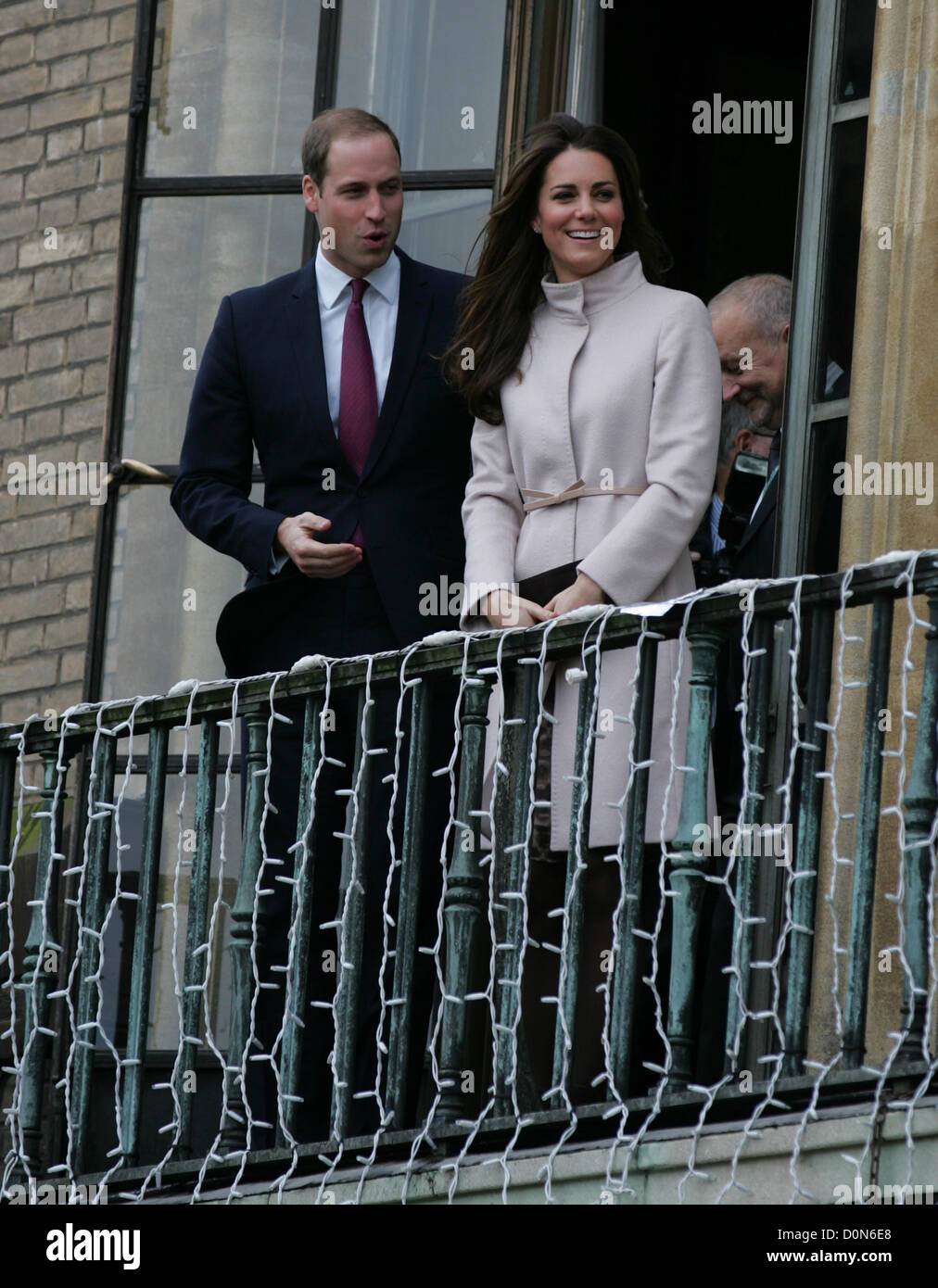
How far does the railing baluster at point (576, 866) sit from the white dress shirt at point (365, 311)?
1.08 metres

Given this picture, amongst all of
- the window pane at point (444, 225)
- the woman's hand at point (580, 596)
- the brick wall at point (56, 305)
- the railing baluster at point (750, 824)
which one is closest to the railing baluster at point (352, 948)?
the woman's hand at point (580, 596)

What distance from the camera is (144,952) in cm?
540

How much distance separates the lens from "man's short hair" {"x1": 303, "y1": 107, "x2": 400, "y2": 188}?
5.55 metres

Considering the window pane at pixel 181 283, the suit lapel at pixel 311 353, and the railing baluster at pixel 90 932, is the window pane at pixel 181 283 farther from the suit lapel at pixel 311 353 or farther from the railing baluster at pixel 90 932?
the railing baluster at pixel 90 932

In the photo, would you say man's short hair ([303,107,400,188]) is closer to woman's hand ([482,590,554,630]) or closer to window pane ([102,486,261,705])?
woman's hand ([482,590,554,630])

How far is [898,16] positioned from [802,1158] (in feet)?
8.02

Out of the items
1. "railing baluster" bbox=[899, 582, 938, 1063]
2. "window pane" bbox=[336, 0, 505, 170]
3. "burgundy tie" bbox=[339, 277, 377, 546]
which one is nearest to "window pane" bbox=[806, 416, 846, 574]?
"burgundy tie" bbox=[339, 277, 377, 546]

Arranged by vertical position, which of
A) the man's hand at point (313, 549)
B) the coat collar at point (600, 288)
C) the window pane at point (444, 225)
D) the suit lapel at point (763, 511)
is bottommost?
the man's hand at point (313, 549)

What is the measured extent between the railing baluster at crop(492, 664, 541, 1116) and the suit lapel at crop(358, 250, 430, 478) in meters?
0.72

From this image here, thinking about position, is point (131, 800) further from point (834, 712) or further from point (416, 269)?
point (834, 712)

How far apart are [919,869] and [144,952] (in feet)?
6.00

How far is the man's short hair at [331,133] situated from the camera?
5551 mm

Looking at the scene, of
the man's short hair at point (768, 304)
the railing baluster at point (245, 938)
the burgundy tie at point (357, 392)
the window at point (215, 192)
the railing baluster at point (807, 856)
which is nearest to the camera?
the railing baluster at point (807, 856)

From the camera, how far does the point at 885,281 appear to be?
532cm
